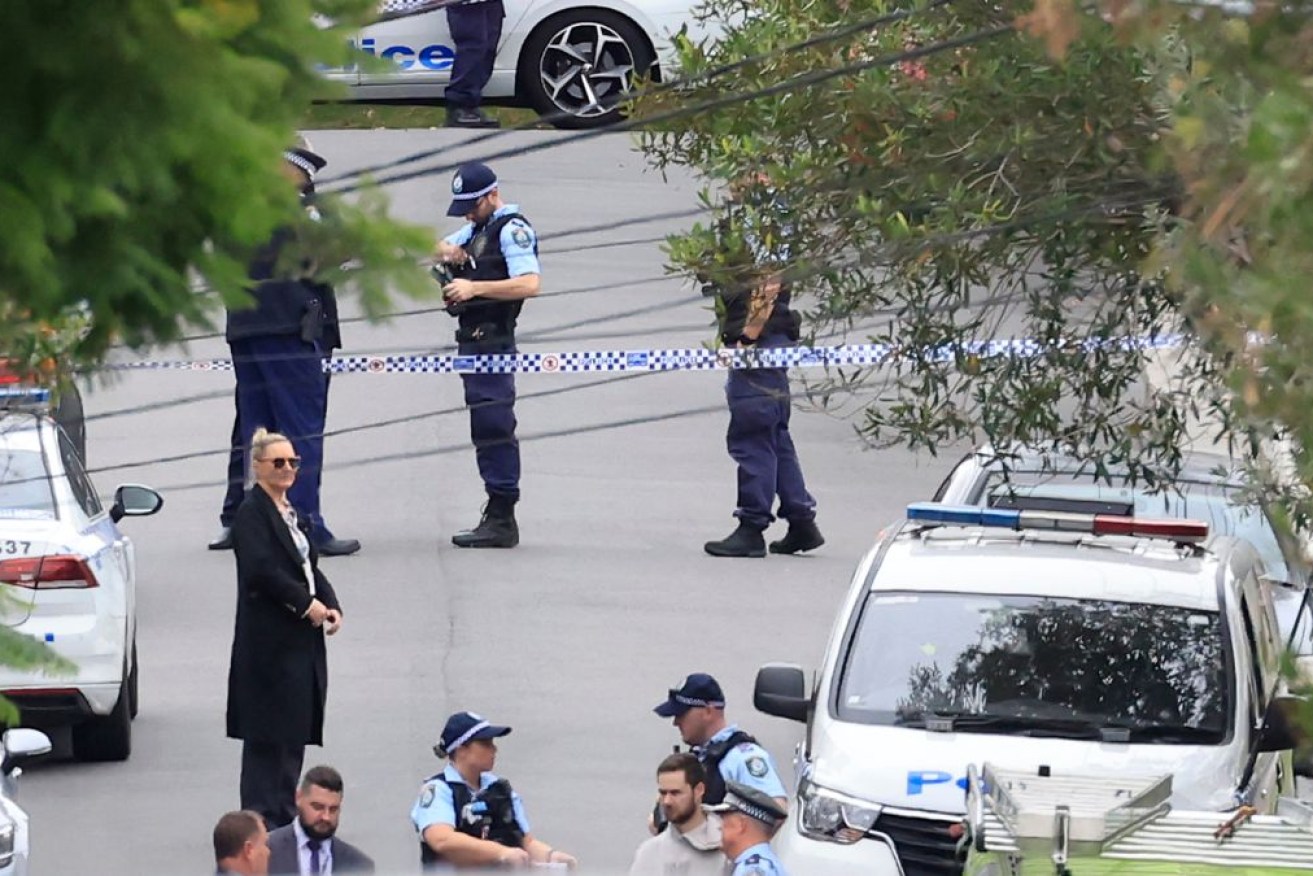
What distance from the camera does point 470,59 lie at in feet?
70.9

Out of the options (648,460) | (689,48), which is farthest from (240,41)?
(648,460)

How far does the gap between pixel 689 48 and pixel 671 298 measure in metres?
12.9

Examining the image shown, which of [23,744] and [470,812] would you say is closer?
[23,744]

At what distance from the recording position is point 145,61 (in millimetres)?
3246

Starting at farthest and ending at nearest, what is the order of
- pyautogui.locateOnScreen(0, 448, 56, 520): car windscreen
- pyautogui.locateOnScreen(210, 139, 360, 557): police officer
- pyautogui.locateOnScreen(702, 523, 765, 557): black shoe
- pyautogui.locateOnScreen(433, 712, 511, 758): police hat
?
pyautogui.locateOnScreen(702, 523, 765, 557): black shoe < pyautogui.locateOnScreen(210, 139, 360, 557): police officer < pyautogui.locateOnScreen(0, 448, 56, 520): car windscreen < pyautogui.locateOnScreen(433, 712, 511, 758): police hat

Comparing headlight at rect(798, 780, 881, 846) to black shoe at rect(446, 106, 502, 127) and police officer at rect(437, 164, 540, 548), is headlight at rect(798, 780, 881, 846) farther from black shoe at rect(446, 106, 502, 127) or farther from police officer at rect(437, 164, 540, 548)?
black shoe at rect(446, 106, 502, 127)

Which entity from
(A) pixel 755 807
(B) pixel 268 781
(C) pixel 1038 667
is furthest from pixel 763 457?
(A) pixel 755 807

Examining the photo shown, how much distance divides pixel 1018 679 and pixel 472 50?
42.6 feet

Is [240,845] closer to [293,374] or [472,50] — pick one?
[293,374]

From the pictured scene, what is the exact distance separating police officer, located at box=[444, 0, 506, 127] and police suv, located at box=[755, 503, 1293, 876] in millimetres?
11697

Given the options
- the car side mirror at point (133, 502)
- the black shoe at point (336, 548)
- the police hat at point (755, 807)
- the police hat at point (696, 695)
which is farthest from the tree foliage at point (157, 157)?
the black shoe at point (336, 548)

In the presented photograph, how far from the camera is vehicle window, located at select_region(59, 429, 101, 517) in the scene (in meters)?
12.0

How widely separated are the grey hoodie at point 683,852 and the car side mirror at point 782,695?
2.22 feet

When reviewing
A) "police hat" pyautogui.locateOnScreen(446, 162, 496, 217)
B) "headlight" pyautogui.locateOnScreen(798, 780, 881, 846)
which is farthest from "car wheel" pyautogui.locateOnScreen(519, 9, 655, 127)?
"headlight" pyautogui.locateOnScreen(798, 780, 881, 846)
